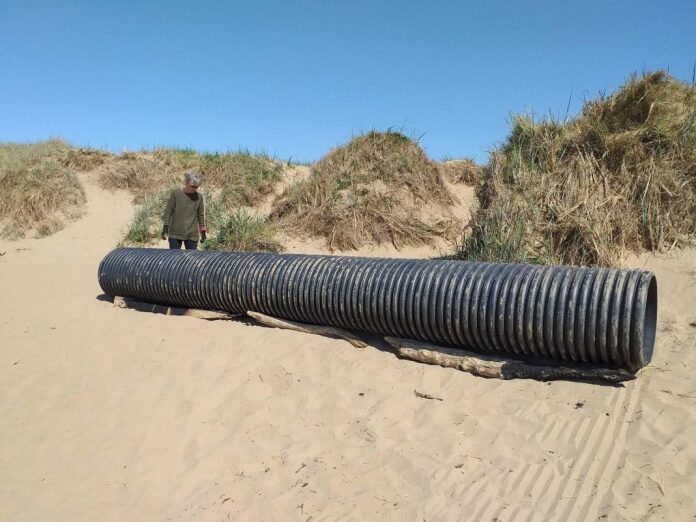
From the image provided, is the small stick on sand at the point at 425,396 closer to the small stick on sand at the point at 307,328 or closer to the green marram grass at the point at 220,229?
the small stick on sand at the point at 307,328

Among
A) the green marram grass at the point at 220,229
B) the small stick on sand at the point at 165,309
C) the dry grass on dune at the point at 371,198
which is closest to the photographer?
the small stick on sand at the point at 165,309

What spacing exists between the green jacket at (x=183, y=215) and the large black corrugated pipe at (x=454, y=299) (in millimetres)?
1340

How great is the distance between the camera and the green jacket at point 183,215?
8.47 m

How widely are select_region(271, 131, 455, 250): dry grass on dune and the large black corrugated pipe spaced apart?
4161mm

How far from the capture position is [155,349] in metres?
6.34

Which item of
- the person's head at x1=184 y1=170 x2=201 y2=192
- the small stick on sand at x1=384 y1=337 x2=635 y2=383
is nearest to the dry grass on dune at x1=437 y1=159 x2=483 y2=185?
the person's head at x1=184 y1=170 x2=201 y2=192

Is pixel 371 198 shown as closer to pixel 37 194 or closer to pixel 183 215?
pixel 183 215

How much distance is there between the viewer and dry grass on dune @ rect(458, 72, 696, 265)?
23.5ft

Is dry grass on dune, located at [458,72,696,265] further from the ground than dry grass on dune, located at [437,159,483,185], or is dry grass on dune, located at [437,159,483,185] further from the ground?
dry grass on dune, located at [437,159,483,185]

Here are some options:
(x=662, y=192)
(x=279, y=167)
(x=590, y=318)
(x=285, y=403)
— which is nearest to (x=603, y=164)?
(x=662, y=192)

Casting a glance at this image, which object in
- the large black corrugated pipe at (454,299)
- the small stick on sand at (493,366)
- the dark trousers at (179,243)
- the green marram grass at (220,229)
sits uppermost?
the green marram grass at (220,229)

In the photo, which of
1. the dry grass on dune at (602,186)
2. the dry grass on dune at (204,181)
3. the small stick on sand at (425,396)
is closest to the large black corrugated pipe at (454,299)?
the small stick on sand at (425,396)

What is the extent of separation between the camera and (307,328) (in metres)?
6.28

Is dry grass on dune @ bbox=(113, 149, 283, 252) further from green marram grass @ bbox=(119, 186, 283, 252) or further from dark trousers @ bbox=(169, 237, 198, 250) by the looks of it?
dark trousers @ bbox=(169, 237, 198, 250)
